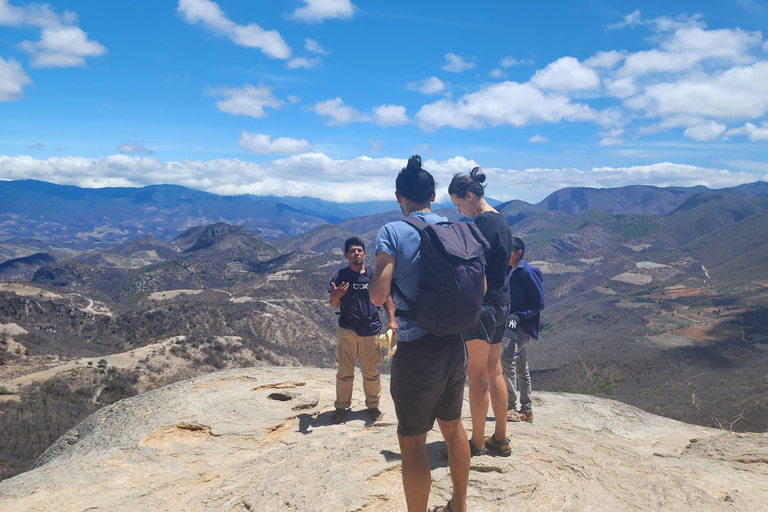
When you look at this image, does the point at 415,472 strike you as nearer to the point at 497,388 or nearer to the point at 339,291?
the point at 497,388

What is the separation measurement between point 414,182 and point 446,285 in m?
1.06

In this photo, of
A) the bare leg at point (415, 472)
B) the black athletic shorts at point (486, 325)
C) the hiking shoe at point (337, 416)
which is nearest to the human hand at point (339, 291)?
the hiking shoe at point (337, 416)

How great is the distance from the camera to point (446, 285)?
3041mm

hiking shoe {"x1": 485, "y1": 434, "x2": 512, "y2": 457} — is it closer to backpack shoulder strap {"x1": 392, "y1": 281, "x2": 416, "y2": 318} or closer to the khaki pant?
the khaki pant

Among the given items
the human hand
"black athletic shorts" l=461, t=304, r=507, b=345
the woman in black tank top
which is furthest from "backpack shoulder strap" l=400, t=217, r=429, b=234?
the human hand

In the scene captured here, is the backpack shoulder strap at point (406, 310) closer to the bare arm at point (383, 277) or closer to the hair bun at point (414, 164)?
the bare arm at point (383, 277)

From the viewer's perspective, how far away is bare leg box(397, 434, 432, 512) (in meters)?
3.18

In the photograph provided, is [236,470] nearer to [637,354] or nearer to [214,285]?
[637,354]

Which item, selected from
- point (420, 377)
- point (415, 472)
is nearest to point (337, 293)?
point (420, 377)

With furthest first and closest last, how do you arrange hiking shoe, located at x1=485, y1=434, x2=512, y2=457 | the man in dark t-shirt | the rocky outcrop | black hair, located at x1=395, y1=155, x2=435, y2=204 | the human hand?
1. the man in dark t-shirt
2. the human hand
3. hiking shoe, located at x1=485, y1=434, x2=512, y2=457
4. the rocky outcrop
5. black hair, located at x1=395, y1=155, x2=435, y2=204

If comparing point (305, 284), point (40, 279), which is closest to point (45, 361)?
point (305, 284)

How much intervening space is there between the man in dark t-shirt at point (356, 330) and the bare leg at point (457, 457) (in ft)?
10.5

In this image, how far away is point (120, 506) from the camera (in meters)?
4.52

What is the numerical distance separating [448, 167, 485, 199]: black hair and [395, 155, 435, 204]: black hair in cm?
110
